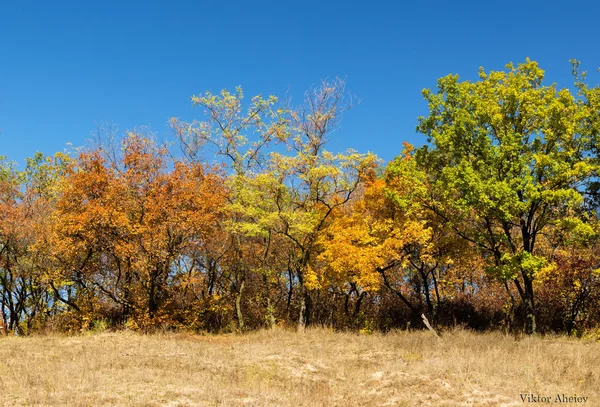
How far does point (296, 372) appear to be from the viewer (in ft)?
50.5

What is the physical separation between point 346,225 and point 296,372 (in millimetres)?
12794

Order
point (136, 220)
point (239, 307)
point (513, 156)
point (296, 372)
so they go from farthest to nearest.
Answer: point (239, 307) < point (136, 220) < point (513, 156) < point (296, 372)

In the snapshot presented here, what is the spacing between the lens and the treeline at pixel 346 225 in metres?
22.2

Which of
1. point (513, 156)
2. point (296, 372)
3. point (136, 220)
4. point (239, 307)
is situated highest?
point (513, 156)

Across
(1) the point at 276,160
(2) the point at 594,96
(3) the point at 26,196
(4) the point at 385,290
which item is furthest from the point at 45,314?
(2) the point at 594,96

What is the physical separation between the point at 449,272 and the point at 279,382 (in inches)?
811

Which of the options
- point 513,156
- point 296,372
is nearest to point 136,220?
point 296,372

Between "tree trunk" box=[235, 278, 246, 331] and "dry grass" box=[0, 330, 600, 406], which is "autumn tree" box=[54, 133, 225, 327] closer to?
"tree trunk" box=[235, 278, 246, 331]

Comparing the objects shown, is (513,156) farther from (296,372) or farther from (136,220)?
(136,220)

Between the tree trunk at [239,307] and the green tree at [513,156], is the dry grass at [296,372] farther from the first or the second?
the tree trunk at [239,307]

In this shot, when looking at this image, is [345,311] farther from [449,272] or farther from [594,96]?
[594,96]

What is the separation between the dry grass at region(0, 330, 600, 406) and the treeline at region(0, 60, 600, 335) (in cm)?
557

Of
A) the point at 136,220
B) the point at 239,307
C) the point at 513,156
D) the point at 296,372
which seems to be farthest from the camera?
the point at 239,307

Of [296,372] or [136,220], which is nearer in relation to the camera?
[296,372]
